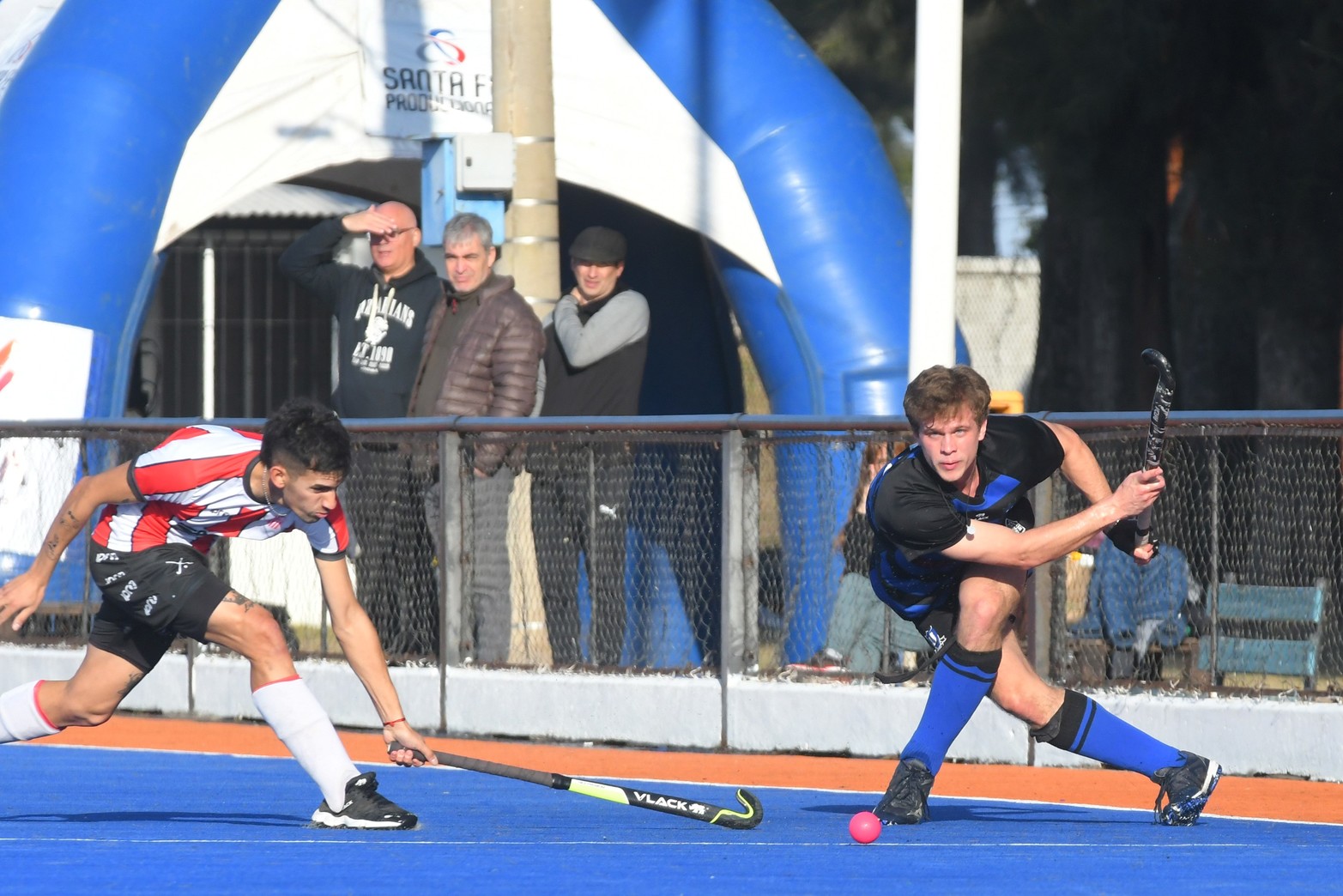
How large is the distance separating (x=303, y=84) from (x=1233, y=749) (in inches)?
298

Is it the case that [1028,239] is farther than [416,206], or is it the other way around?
[1028,239]

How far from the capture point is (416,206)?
15.9 metres

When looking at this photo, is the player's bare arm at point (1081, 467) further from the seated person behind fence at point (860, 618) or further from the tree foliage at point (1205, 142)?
the tree foliage at point (1205, 142)

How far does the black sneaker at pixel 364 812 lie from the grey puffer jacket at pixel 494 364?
358 cm

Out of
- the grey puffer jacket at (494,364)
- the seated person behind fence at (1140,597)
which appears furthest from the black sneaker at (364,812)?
the grey puffer jacket at (494,364)

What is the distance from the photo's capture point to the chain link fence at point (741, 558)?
28.1 ft

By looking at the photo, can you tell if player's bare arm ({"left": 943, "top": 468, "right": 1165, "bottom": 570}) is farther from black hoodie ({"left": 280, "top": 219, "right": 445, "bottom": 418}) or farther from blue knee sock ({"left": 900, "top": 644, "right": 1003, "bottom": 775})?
black hoodie ({"left": 280, "top": 219, "right": 445, "bottom": 418})

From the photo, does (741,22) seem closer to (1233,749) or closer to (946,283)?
(946,283)

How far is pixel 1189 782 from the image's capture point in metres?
6.80

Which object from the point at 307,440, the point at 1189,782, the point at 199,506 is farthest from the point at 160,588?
the point at 1189,782

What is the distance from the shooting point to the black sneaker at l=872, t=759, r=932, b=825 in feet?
22.0

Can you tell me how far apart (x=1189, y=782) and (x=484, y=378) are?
4.60m

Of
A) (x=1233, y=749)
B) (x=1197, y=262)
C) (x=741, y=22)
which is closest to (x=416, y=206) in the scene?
(x=741, y=22)

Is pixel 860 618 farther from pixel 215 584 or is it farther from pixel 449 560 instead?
pixel 215 584
